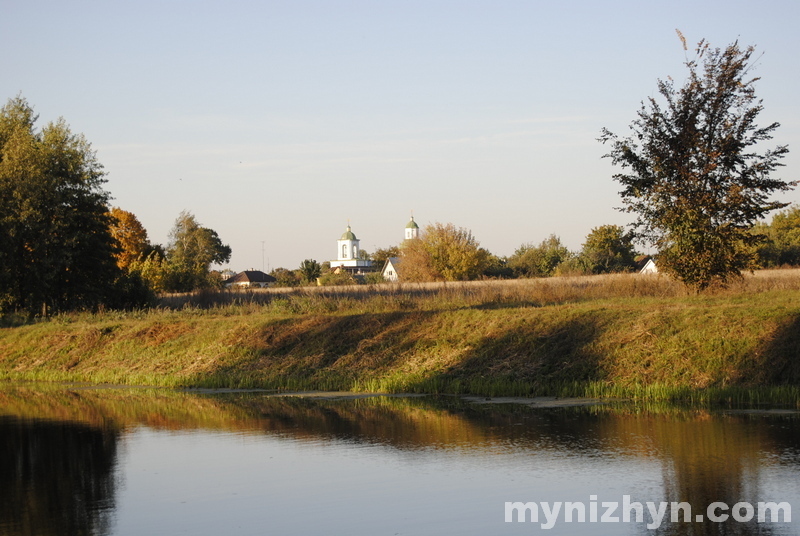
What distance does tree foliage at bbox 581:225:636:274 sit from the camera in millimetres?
93000

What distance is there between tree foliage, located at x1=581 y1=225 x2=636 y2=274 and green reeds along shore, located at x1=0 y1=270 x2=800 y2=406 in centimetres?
5398

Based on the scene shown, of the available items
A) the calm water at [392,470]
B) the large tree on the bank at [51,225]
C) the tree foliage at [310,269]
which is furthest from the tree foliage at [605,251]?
the calm water at [392,470]

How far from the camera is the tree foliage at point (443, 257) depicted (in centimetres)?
8412

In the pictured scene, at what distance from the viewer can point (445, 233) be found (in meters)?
85.9

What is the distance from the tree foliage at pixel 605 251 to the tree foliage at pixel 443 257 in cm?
1265

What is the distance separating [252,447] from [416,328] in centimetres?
1218

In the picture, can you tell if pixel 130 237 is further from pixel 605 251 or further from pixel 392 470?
pixel 392 470

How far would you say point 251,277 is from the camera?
155250 mm

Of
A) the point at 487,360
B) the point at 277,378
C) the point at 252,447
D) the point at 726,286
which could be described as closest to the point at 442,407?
the point at 487,360

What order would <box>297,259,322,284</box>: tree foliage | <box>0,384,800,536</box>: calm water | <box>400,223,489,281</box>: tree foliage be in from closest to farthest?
<box>0,384,800,536</box>: calm water < <box>400,223,489,281</box>: tree foliage < <box>297,259,322,284</box>: tree foliage

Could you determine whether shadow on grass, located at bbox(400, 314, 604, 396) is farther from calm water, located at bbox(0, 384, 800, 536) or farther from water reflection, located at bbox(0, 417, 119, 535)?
water reflection, located at bbox(0, 417, 119, 535)

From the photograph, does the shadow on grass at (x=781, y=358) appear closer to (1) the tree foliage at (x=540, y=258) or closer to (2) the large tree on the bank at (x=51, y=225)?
(2) the large tree on the bank at (x=51, y=225)

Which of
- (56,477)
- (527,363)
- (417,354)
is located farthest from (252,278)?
(56,477)

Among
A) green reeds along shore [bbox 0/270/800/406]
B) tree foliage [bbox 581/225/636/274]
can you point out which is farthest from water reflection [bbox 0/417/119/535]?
tree foliage [bbox 581/225/636/274]
